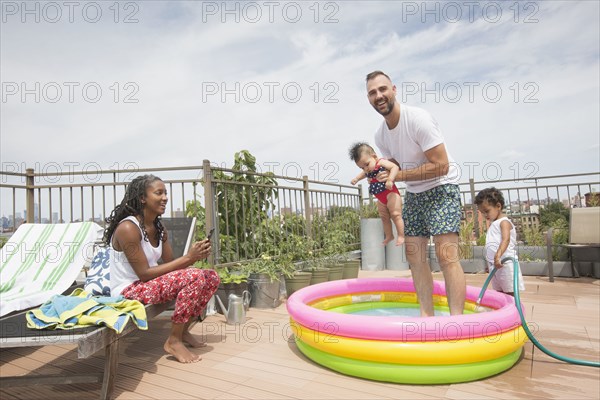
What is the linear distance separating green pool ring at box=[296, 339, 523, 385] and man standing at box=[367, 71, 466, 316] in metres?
0.44

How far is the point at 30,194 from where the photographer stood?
4.90 meters

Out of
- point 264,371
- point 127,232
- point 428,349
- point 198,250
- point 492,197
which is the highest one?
point 492,197

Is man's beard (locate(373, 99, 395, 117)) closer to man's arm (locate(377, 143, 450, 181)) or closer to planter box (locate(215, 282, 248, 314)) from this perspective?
man's arm (locate(377, 143, 450, 181))

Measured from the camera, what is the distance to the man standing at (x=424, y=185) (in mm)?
2549

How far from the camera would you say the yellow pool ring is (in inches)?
83.8

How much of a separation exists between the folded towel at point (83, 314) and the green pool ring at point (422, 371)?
52.7 inches

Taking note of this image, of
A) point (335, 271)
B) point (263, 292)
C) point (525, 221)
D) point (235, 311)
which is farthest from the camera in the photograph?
point (525, 221)

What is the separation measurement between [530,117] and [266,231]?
5.37 meters

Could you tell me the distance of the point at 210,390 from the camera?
6.95 feet

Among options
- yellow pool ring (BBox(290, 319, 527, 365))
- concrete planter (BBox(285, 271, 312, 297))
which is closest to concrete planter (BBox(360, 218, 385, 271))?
concrete planter (BBox(285, 271, 312, 297))

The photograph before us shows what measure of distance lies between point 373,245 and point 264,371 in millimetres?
5760

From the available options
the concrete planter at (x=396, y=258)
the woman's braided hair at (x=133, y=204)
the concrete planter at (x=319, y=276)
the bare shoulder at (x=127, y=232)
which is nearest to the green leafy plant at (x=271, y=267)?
the concrete planter at (x=319, y=276)

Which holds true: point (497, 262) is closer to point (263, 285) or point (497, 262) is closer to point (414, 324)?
point (414, 324)

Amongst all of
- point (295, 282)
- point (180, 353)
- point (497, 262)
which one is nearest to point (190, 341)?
point (180, 353)
